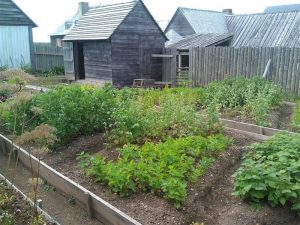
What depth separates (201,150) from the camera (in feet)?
17.7

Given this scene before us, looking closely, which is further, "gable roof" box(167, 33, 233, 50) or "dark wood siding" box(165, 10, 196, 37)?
"dark wood siding" box(165, 10, 196, 37)

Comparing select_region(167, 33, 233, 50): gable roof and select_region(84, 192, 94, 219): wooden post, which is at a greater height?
select_region(167, 33, 233, 50): gable roof

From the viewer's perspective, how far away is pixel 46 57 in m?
21.0

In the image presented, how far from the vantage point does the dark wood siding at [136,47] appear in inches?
555

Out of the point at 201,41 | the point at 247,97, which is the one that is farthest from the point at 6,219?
the point at 201,41

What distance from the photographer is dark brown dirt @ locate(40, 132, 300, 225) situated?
13.1 feet

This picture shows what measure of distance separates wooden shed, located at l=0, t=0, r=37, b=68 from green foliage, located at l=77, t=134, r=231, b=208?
1673 cm

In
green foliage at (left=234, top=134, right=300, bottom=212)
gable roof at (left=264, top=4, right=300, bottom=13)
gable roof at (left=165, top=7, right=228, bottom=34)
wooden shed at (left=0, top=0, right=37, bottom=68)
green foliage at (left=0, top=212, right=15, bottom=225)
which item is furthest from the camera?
gable roof at (left=264, top=4, right=300, bottom=13)

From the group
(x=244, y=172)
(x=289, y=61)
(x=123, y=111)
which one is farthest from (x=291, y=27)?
(x=244, y=172)

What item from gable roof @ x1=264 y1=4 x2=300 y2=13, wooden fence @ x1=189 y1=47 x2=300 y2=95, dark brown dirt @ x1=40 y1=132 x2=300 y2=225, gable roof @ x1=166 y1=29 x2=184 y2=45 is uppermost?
gable roof @ x1=264 y1=4 x2=300 y2=13

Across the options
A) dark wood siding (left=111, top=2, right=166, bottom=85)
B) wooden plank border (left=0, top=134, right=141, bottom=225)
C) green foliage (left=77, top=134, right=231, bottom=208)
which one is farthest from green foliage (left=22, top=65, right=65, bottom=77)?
green foliage (left=77, top=134, right=231, bottom=208)

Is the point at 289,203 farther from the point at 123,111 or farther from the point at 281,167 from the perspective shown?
the point at 123,111

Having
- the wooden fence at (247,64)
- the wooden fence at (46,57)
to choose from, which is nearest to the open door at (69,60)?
the wooden fence at (46,57)

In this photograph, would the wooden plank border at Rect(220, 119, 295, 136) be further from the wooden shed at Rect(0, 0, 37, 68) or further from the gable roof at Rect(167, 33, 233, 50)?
the wooden shed at Rect(0, 0, 37, 68)
